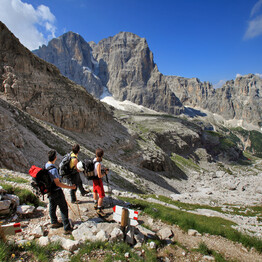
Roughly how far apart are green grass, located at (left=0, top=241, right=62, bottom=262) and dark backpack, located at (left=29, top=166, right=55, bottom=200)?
4.69 feet

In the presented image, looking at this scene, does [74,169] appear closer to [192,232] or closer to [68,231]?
[68,231]

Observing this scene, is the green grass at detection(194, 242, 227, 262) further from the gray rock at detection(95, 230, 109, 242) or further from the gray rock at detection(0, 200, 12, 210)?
the gray rock at detection(0, 200, 12, 210)

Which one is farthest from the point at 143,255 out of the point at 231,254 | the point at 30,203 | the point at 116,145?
the point at 116,145

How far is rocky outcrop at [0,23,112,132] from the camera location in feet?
97.9

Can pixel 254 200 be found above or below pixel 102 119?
below

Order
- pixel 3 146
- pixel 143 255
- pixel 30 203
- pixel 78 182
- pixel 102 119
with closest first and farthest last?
pixel 143 255 → pixel 30 203 → pixel 78 182 → pixel 3 146 → pixel 102 119

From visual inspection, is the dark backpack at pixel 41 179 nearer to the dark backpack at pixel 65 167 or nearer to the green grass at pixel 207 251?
the dark backpack at pixel 65 167

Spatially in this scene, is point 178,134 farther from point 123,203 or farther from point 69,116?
point 123,203

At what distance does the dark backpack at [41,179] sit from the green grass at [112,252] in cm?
212

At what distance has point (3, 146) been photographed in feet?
47.9

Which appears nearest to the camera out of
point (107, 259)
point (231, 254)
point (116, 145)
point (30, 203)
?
point (107, 259)

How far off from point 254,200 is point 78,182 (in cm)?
3417

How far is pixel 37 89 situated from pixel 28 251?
33863 mm

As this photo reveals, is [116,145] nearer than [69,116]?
No
